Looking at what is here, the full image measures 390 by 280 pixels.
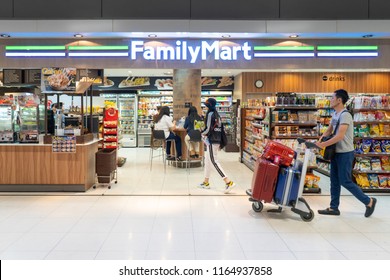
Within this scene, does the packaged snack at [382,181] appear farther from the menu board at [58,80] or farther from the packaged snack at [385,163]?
the menu board at [58,80]

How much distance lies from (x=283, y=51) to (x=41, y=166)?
16.9ft

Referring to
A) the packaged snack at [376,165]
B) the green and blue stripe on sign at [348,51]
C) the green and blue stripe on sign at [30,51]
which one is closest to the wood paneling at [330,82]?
the green and blue stripe on sign at [348,51]

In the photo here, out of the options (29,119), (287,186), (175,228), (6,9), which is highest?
(6,9)

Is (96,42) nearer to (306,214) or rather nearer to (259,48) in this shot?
(259,48)

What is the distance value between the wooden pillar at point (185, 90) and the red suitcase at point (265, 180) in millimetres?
4843

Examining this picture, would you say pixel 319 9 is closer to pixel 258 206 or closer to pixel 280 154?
pixel 280 154

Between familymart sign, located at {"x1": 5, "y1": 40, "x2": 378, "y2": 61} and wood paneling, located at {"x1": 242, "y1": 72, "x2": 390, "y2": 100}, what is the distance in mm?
4943

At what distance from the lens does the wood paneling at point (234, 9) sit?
740cm

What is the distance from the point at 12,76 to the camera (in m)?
6.89

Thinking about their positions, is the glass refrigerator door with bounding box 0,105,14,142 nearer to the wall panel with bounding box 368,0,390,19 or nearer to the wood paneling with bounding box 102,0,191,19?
the wood paneling with bounding box 102,0,191,19

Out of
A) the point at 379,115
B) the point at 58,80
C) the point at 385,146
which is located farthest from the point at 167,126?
the point at 385,146

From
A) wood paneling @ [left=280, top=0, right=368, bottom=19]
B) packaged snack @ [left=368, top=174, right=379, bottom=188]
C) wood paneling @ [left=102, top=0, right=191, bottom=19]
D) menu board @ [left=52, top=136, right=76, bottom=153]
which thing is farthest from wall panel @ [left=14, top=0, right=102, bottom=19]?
packaged snack @ [left=368, top=174, right=379, bottom=188]

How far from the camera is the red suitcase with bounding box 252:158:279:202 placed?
→ 484 centimetres
